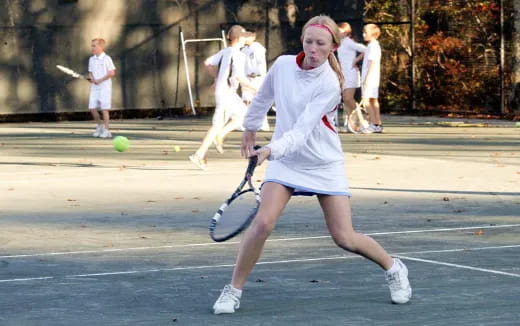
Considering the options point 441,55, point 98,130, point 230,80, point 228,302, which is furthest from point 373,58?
point 228,302

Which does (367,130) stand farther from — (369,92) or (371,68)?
(371,68)

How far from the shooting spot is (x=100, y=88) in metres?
24.6

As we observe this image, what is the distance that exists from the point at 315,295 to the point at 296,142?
128 centimetres

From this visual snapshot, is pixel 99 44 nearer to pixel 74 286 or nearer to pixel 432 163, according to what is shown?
pixel 432 163

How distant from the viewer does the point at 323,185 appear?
25.6 ft

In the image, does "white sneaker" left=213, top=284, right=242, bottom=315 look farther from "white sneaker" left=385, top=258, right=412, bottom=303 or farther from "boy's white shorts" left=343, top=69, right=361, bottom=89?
"boy's white shorts" left=343, top=69, right=361, bottom=89

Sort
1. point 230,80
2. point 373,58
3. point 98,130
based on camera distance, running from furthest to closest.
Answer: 1. point 98,130
2. point 373,58
3. point 230,80

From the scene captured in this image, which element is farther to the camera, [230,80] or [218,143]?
[218,143]

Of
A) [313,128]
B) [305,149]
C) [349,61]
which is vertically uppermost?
[313,128]

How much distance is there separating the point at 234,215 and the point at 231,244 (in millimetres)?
2803

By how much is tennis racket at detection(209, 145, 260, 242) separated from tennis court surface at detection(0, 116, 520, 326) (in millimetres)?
437

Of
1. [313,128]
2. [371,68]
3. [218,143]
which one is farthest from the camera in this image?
[371,68]

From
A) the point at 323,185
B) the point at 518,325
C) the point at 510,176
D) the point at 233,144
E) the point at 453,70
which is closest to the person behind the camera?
the point at 518,325

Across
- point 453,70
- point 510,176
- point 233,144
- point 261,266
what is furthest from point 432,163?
point 453,70
